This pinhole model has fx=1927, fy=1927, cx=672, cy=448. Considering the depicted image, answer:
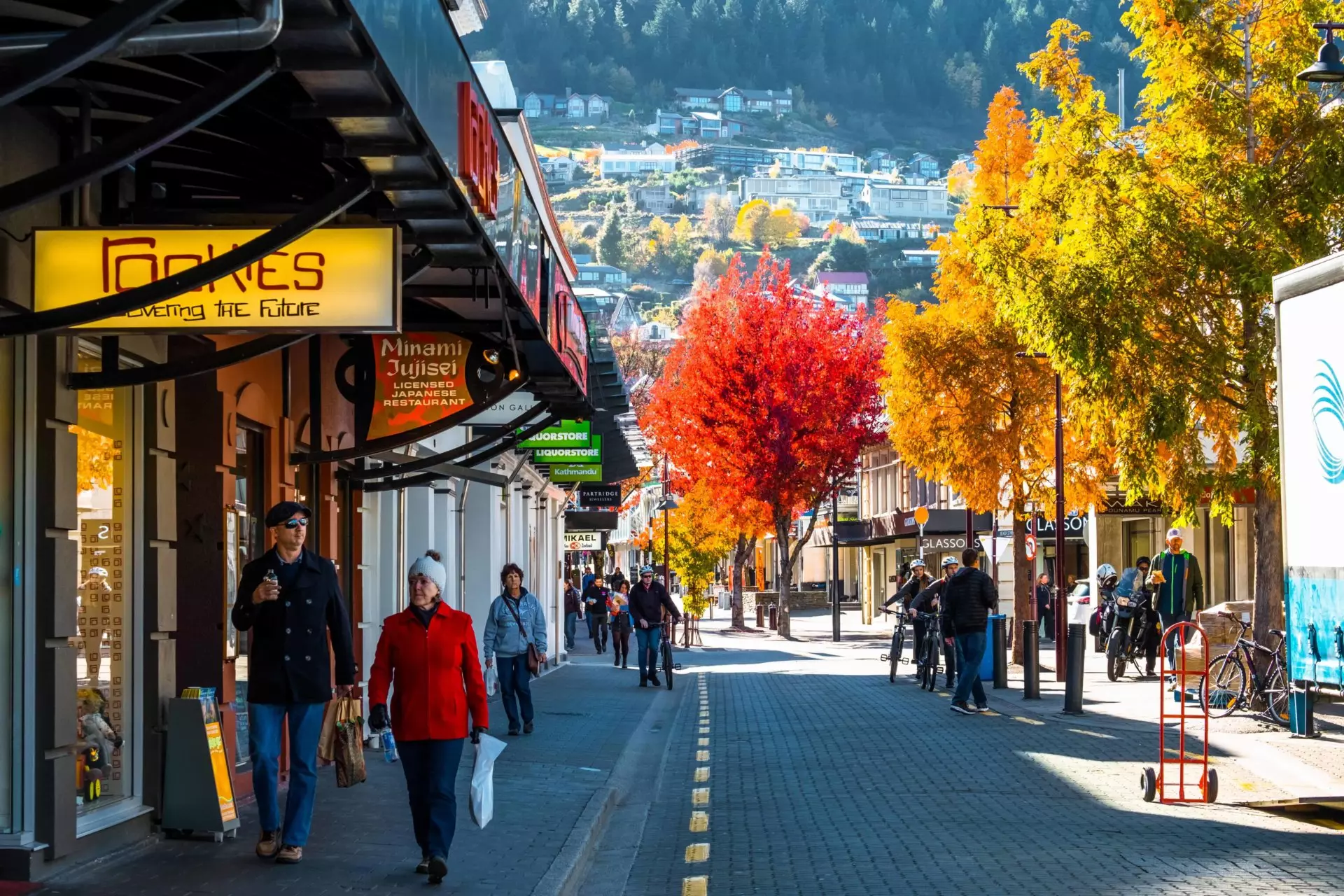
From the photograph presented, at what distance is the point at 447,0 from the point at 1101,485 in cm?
2481

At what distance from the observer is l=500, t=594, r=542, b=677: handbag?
743 inches

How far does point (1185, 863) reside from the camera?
10.1 meters

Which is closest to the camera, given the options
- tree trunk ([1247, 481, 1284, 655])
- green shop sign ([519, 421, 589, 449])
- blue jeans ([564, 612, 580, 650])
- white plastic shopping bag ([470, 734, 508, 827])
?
white plastic shopping bag ([470, 734, 508, 827])

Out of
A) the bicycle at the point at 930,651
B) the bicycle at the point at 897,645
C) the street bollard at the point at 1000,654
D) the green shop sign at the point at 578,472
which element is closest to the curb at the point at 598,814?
the bicycle at the point at 930,651

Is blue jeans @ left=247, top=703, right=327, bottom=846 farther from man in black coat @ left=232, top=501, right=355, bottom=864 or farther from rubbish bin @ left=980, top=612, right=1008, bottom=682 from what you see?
rubbish bin @ left=980, top=612, right=1008, bottom=682

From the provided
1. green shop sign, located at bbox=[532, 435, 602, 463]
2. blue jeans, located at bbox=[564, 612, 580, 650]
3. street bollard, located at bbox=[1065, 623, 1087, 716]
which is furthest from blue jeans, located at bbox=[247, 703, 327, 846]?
blue jeans, located at bbox=[564, 612, 580, 650]

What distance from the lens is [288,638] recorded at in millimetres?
9852

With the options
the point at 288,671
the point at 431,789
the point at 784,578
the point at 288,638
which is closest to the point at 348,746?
the point at 288,671

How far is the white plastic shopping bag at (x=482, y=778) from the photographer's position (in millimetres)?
9797

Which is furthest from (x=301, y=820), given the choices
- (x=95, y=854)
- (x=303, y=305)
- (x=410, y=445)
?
(x=410, y=445)

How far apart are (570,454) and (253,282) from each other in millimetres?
20224

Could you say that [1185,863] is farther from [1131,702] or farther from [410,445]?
[1131,702]

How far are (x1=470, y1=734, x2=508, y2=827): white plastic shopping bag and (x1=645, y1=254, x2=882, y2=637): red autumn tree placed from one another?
4260 centimetres

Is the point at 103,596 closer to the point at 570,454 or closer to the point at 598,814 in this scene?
the point at 598,814
